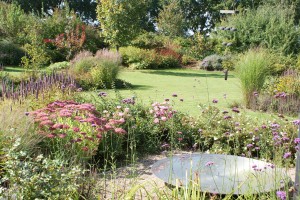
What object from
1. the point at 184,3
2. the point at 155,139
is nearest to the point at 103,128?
the point at 155,139

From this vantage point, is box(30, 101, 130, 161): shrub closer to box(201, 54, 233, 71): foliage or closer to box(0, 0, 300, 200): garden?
box(0, 0, 300, 200): garden

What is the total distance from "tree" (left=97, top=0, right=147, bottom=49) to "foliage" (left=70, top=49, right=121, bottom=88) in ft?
20.3

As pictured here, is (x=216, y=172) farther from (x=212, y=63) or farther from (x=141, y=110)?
(x=212, y=63)

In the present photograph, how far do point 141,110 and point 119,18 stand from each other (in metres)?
14.4

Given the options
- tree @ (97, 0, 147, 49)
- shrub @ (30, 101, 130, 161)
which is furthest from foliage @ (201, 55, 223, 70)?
shrub @ (30, 101, 130, 161)

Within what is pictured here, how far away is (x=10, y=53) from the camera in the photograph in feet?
68.2

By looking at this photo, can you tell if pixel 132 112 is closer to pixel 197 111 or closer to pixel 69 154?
pixel 69 154

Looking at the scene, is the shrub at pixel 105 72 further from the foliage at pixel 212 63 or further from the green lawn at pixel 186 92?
the foliage at pixel 212 63

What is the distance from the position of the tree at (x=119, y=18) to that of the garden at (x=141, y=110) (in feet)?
0.19

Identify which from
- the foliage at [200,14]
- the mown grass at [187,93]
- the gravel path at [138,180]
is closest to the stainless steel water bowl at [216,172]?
the gravel path at [138,180]

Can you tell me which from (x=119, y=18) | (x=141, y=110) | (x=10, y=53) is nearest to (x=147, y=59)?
(x=119, y=18)

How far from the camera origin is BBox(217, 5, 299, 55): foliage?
2422cm

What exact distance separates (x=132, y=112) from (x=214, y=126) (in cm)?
129

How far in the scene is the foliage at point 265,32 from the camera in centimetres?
2422
